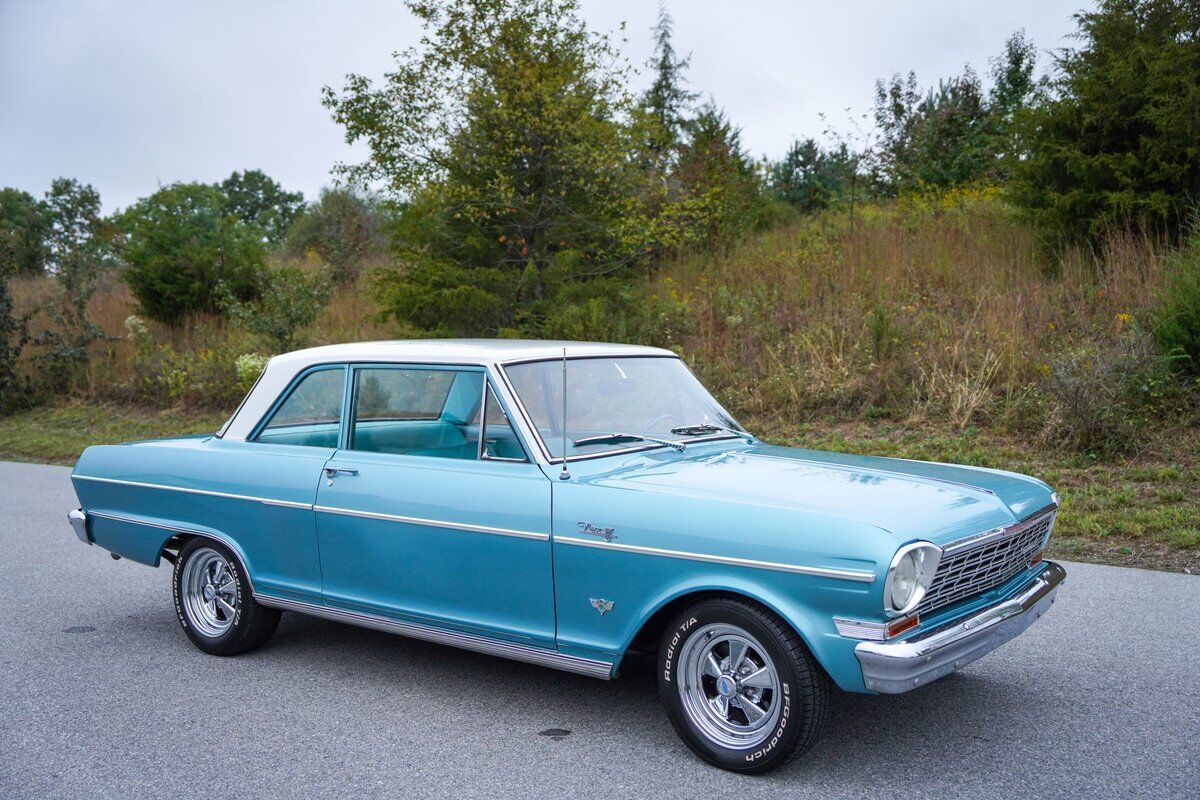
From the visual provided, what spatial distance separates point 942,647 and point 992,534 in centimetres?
57

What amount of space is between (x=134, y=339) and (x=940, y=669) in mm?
19685

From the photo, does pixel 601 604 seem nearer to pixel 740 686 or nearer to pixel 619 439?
pixel 740 686

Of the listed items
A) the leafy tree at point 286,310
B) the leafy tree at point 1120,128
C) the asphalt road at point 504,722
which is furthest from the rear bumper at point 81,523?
the leafy tree at point 286,310

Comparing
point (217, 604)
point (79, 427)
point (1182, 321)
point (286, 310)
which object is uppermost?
point (286, 310)

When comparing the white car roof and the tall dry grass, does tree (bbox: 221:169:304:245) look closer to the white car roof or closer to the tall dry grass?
the tall dry grass

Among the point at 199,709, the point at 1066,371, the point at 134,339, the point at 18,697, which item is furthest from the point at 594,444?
the point at 134,339

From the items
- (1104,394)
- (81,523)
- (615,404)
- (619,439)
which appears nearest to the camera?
(619,439)

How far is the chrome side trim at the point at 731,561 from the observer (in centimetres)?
337

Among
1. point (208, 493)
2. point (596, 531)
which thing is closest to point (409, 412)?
point (208, 493)

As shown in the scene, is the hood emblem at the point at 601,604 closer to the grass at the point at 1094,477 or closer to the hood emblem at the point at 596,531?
the hood emblem at the point at 596,531

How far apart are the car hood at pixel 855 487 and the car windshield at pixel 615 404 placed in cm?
18

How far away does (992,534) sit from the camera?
379cm

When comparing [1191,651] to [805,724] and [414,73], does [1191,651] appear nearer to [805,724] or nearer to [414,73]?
[805,724]

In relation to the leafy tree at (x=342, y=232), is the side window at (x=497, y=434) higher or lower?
lower
